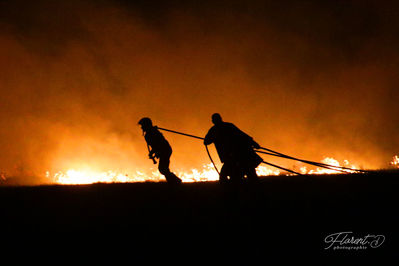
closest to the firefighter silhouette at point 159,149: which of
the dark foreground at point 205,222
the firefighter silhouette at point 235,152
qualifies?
the dark foreground at point 205,222

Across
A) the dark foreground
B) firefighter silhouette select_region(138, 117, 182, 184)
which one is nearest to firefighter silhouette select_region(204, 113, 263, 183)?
the dark foreground

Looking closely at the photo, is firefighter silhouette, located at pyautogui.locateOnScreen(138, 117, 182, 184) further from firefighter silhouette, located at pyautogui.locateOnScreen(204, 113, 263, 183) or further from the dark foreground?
firefighter silhouette, located at pyautogui.locateOnScreen(204, 113, 263, 183)

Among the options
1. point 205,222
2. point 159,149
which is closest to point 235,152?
point 205,222

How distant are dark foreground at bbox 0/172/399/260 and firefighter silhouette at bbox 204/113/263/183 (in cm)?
37

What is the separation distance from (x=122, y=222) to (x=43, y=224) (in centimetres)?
160

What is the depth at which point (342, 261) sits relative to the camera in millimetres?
3895

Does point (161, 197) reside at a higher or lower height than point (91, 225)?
higher

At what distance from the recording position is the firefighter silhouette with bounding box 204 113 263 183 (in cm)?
727

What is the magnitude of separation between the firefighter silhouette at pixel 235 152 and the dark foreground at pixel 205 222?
0.37 m

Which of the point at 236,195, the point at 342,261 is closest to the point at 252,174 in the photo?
the point at 236,195

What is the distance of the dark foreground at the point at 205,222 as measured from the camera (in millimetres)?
4434

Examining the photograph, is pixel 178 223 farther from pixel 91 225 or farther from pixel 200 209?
pixel 91 225

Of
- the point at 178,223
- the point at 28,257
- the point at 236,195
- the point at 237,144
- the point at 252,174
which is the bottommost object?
the point at 28,257

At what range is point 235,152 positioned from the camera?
736 centimetres
